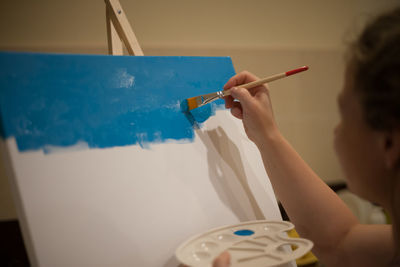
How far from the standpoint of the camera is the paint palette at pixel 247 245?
1.60 feet

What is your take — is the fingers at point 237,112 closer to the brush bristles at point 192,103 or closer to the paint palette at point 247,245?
the brush bristles at point 192,103

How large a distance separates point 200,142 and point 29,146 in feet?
1.27

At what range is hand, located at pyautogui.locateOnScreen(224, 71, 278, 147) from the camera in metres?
0.72

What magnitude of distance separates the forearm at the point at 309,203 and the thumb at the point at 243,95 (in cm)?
10

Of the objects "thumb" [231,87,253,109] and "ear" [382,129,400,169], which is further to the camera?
"thumb" [231,87,253,109]

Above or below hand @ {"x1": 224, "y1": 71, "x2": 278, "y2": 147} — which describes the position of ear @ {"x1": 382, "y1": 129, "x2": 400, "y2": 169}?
below

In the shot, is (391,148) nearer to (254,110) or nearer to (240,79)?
(254,110)

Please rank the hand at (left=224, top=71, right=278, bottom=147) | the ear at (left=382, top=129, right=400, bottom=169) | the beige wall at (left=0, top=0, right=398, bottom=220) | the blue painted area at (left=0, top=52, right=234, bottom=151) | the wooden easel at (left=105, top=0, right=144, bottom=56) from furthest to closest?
the beige wall at (left=0, top=0, right=398, bottom=220)
the wooden easel at (left=105, top=0, right=144, bottom=56)
the hand at (left=224, top=71, right=278, bottom=147)
the blue painted area at (left=0, top=52, right=234, bottom=151)
the ear at (left=382, top=129, right=400, bottom=169)

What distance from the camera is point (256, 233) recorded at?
1.91 feet

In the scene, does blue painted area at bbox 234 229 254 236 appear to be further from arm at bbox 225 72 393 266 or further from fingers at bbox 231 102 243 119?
fingers at bbox 231 102 243 119

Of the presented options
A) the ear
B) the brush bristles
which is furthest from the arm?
the ear

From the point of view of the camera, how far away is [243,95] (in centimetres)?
73

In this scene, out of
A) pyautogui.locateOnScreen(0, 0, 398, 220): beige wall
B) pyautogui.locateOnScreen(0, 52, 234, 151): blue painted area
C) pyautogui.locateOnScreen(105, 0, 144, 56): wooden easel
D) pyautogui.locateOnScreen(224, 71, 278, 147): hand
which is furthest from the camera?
pyautogui.locateOnScreen(0, 0, 398, 220): beige wall

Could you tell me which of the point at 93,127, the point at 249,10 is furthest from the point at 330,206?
the point at 249,10
